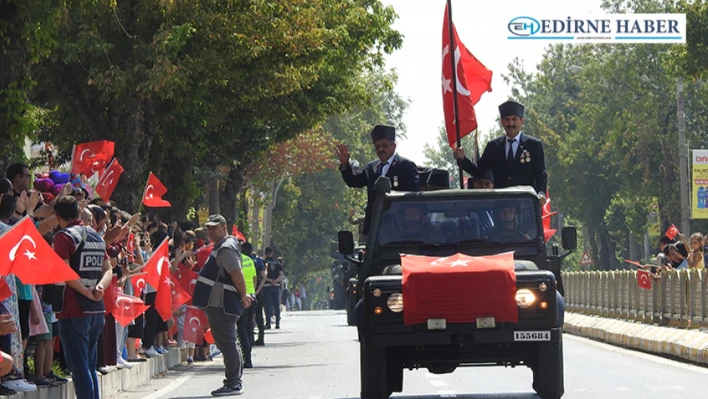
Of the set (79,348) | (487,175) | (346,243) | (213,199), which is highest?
(213,199)

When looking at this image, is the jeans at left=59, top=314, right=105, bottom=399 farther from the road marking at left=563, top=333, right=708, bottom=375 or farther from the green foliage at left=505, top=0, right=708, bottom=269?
the green foliage at left=505, top=0, right=708, bottom=269

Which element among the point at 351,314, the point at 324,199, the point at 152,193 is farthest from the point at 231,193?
the point at 324,199

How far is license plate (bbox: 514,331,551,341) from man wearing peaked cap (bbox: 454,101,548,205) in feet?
7.07

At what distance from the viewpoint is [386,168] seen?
14.2m

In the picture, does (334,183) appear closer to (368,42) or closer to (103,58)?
(368,42)

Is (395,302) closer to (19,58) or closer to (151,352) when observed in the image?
(19,58)

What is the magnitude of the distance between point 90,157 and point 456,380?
729 cm

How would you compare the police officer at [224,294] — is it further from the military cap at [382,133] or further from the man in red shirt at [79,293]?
the man in red shirt at [79,293]

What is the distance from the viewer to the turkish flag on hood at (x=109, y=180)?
2139 centimetres

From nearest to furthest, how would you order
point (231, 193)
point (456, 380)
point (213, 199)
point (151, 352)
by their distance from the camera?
point (456, 380), point (151, 352), point (213, 199), point (231, 193)

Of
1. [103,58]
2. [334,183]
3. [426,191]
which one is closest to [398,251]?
[426,191]

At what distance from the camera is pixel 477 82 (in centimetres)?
1953

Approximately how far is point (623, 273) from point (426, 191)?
69.2ft

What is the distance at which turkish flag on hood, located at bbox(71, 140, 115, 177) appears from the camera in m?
21.3
